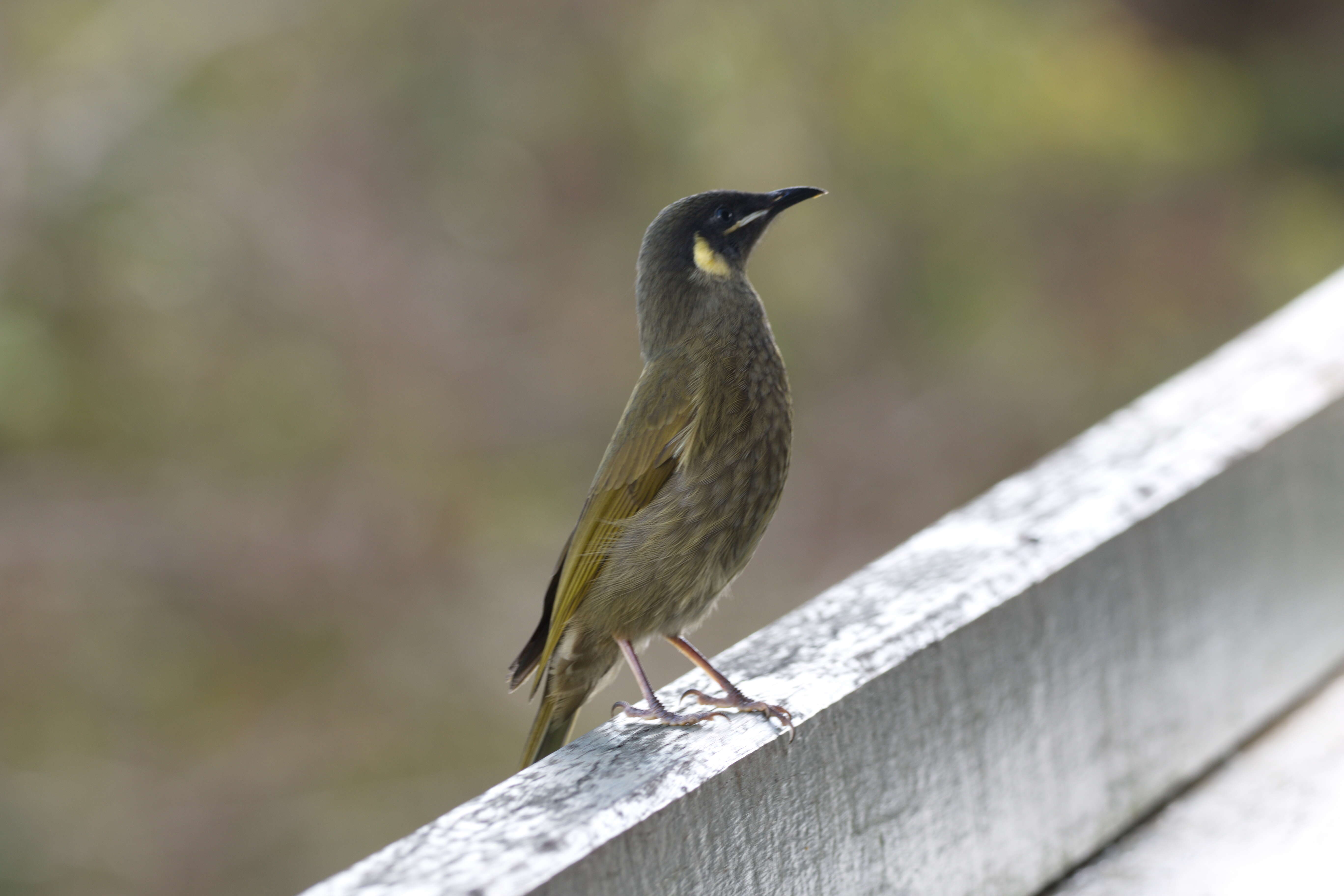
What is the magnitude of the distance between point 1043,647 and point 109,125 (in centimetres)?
555

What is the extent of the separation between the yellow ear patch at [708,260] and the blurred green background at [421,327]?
14.9 ft

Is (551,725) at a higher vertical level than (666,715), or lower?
higher

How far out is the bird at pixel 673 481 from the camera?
68.0 inches

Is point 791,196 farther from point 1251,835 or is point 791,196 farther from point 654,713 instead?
point 1251,835

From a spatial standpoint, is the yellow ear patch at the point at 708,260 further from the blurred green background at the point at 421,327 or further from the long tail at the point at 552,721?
the blurred green background at the point at 421,327

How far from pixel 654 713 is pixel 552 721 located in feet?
0.97

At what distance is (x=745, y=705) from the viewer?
1493 mm

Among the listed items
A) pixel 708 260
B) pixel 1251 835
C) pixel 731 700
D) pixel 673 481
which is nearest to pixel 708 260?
pixel 708 260

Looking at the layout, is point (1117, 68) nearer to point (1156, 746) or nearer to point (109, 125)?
point (109, 125)

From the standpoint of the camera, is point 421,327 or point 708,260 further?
point 421,327

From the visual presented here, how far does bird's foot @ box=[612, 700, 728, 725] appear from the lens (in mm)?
1497

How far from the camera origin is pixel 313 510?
287 inches

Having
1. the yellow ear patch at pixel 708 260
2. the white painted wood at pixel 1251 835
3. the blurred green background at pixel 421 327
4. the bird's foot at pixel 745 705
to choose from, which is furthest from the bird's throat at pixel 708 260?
the blurred green background at pixel 421 327

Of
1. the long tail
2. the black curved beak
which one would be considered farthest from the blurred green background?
the long tail
